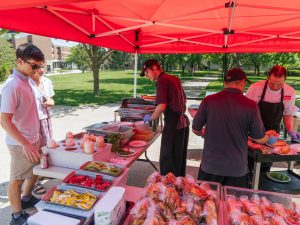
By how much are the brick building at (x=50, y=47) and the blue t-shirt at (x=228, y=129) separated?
178 ft

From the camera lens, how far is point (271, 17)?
3154 mm

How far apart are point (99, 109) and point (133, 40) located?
5.41 metres

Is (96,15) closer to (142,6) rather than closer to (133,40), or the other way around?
(142,6)

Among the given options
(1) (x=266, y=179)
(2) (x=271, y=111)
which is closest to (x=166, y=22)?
(2) (x=271, y=111)

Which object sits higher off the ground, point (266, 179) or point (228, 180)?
point (228, 180)

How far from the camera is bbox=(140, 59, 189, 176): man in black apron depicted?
320cm

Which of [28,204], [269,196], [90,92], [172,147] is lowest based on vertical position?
[28,204]

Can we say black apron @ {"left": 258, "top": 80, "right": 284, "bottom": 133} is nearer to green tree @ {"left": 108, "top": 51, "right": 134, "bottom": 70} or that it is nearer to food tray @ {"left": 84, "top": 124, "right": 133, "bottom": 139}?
food tray @ {"left": 84, "top": 124, "right": 133, "bottom": 139}

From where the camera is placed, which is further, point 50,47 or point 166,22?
point 50,47

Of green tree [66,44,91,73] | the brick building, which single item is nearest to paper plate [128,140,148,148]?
green tree [66,44,91,73]

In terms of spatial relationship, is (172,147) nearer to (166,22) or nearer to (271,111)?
(271,111)

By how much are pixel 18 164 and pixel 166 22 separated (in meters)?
2.53

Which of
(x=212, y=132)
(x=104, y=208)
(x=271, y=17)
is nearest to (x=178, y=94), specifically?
(x=212, y=132)

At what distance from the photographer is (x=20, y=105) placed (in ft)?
7.72
